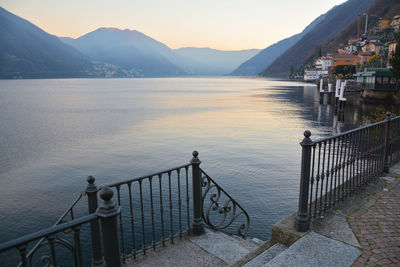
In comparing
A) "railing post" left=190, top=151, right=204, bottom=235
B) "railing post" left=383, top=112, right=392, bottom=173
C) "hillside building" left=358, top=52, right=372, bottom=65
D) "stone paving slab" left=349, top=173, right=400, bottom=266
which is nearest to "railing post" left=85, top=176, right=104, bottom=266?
"railing post" left=190, top=151, right=204, bottom=235

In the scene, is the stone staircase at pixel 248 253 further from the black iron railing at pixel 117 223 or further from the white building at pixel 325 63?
the white building at pixel 325 63

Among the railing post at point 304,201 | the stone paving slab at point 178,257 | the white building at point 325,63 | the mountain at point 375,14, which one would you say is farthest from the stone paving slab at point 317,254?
the white building at point 325,63

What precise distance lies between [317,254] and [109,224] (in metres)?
2.95

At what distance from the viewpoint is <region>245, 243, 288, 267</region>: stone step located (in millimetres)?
4145

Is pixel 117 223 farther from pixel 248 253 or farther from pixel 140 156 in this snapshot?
pixel 140 156

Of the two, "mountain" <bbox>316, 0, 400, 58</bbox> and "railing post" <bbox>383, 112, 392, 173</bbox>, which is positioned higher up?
"mountain" <bbox>316, 0, 400, 58</bbox>

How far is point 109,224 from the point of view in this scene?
251cm

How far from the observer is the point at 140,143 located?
2519cm

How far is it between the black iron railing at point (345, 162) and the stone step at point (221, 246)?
1.27m

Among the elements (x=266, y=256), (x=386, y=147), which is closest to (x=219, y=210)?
(x=266, y=256)

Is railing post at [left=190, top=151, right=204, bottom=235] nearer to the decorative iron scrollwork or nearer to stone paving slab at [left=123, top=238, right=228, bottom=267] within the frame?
the decorative iron scrollwork

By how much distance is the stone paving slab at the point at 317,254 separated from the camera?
12.6ft

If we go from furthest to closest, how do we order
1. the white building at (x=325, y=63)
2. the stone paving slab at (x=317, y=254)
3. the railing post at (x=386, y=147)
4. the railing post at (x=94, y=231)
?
the white building at (x=325, y=63)
the railing post at (x=386, y=147)
the stone paving slab at (x=317, y=254)
the railing post at (x=94, y=231)

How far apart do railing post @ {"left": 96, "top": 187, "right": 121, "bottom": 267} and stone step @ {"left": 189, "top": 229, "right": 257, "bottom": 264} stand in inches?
111
